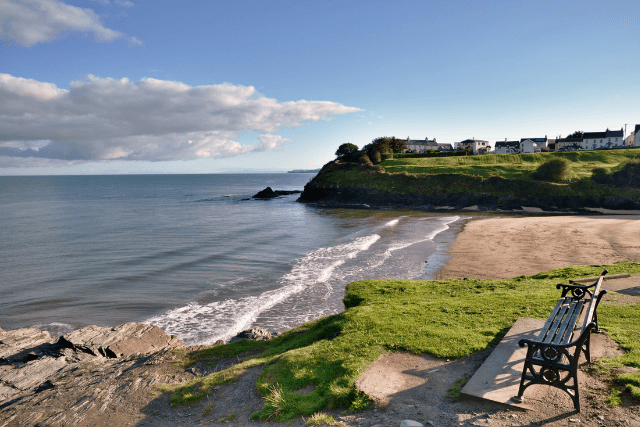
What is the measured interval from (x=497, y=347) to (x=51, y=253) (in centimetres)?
3302

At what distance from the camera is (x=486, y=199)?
55656 millimetres

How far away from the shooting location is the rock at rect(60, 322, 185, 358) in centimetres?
1107

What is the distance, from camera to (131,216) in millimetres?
51812

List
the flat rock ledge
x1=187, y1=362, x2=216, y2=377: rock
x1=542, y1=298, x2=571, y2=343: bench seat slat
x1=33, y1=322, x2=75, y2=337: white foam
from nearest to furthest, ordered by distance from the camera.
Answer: x1=542, y1=298, x2=571, y2=343: bench seat slat, x1=187, y1=362, x2=216, y2=377: rock, the flat rock ledge, x1=33, y1=322, x2=75, y2=337: white foam

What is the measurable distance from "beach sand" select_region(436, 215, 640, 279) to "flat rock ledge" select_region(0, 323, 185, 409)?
47.8ft

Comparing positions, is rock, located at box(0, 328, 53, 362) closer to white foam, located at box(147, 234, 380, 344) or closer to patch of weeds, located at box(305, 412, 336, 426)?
white foam, located at box(147, 234, 380, 344)

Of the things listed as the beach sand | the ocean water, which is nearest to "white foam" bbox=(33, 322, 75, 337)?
the ocean water

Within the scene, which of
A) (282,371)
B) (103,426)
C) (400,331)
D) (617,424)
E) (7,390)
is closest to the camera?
(617,424)

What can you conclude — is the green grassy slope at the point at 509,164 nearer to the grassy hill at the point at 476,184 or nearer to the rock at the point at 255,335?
the grassy hill at the point at 476,184

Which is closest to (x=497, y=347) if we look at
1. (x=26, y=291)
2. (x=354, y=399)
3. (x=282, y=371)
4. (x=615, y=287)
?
(x=354, y=399)

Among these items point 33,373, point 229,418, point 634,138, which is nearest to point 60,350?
point 33,373

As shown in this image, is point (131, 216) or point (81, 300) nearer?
point (81, 300)

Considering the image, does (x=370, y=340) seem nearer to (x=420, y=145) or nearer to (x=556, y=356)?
(x=556, y=356)

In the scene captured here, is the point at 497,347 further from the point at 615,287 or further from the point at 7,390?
the point at 7,390
